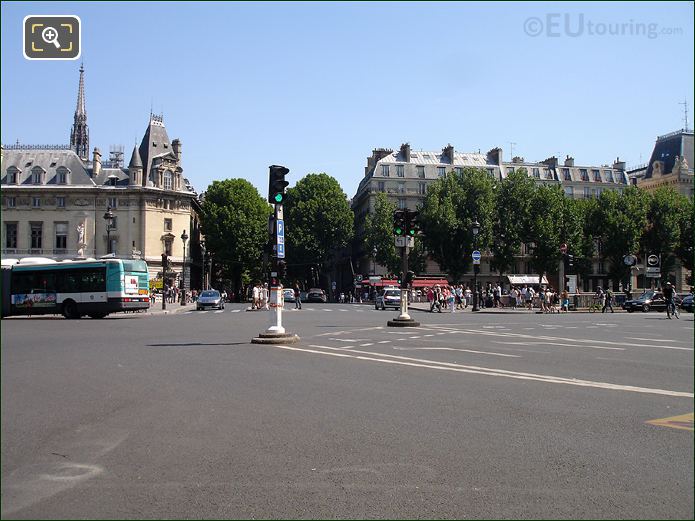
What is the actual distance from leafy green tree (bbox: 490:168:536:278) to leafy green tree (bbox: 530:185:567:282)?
95 cm

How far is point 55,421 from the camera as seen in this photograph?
6711mm

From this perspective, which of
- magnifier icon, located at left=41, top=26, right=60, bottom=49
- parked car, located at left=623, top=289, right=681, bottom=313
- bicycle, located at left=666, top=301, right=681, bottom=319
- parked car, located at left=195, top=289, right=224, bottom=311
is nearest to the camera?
magnifier icon, located at left=41, top=26, right=60, bottom=49

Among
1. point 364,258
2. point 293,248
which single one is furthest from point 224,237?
point 364,258

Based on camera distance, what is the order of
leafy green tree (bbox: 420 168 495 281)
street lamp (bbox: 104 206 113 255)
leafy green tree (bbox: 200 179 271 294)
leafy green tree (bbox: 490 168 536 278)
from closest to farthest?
1. street lamp (bbox: 104 206 113 255)
2. leafy green tree (bbox: 420 168 495 281)
3. leafy green tree (bbox: 490 168 536 278)
4. leafy green tree (bbox: 200 179 271 294)

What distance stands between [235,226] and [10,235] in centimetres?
8202

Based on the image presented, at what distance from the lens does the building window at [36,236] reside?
3.91 m

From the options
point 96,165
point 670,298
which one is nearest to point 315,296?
point 670,298

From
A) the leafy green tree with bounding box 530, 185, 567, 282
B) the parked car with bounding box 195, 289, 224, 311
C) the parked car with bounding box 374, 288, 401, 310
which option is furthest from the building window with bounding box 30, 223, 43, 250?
the leafy green tree with bounding box 530, 185, 567, 282

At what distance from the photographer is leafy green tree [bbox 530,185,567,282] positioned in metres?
72.5

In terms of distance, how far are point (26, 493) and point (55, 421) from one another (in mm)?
4616

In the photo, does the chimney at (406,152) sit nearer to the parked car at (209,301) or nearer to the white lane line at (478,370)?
the parked car at (209,301)

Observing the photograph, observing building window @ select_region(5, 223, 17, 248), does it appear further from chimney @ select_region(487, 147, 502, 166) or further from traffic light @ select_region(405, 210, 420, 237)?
chimney @ select_region(487, 147, 502, 166)

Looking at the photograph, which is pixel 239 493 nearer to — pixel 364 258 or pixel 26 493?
pixel 26 493

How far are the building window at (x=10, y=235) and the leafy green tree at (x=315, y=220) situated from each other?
8612 centimetres
